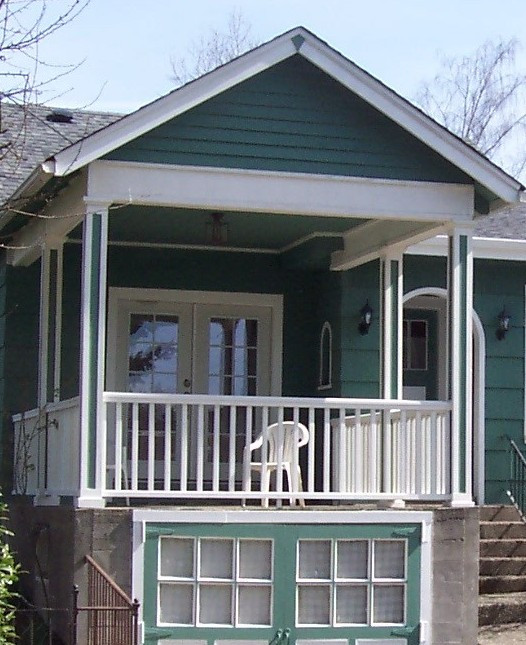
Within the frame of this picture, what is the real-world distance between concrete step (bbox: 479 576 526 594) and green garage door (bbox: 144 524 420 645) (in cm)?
188

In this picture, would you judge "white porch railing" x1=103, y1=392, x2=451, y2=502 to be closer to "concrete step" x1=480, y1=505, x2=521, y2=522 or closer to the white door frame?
"concrete step" x1=480, y1=505, x2=521, y2=522

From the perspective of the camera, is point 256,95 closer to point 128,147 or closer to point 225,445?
point 128,147

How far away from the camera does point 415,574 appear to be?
1061 cm

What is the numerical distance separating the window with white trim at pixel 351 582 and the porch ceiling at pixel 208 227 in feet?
10.4

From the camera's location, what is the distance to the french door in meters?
13.8

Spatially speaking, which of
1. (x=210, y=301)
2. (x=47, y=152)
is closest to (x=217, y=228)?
(x=210, y=301)

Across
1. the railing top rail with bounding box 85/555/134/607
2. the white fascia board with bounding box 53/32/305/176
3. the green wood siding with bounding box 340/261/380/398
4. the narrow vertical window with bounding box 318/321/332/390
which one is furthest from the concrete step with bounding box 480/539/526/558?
the white fascia board with bounding box 53/32/305/176

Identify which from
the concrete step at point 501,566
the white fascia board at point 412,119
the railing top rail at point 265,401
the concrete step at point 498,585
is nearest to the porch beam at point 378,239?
the white fascia board at point 412,119

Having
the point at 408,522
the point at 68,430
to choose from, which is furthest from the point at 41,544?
the point at 408,522

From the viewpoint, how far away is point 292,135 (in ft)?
35.5

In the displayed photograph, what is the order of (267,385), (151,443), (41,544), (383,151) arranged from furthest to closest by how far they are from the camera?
(267,385)
(41,544)
(383,151)
(151,443)

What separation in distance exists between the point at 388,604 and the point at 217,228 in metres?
3.76

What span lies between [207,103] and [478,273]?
191 inches

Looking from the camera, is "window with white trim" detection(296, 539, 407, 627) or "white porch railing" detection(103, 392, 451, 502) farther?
"window with white trim" detection(296, 539, 407, 627)
